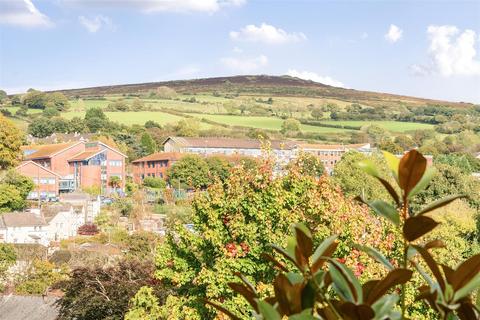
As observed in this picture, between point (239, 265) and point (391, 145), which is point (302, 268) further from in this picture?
point (391, 145)

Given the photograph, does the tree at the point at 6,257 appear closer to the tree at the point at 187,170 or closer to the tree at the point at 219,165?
the tree at the point at 187,170

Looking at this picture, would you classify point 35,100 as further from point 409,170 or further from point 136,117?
point 409,170

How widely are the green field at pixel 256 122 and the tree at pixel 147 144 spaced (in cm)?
2403

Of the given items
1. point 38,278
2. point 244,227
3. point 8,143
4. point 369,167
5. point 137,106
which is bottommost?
point 38,278

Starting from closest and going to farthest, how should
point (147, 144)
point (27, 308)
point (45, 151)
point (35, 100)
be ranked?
point (27, 308)
point (45, 151)
point (147, 144)
point (35, 100)

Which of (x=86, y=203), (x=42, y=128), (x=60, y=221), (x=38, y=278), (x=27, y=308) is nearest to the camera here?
(x=27, y=308)

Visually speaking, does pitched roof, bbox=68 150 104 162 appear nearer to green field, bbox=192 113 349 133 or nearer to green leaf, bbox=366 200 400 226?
green field, bbox=192 113 349 133

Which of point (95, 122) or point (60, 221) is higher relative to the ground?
point (95, 122)

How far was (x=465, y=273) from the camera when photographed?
143 centimetres

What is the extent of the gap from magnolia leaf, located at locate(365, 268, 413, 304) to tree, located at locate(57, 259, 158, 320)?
1699cm

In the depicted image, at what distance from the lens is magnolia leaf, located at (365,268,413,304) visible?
57.6 inches

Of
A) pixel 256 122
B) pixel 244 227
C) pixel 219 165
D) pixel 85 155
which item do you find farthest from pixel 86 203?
pixel 256 122

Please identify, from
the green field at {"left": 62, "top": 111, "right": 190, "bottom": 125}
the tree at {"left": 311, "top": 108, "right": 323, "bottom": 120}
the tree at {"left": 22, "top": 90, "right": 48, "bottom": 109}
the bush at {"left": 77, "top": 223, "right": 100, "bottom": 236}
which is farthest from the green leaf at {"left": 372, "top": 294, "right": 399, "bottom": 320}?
the tree at {"left": 311, "top": 108, "right": 323, "bottom": 120}

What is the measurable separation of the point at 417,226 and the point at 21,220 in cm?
4708
